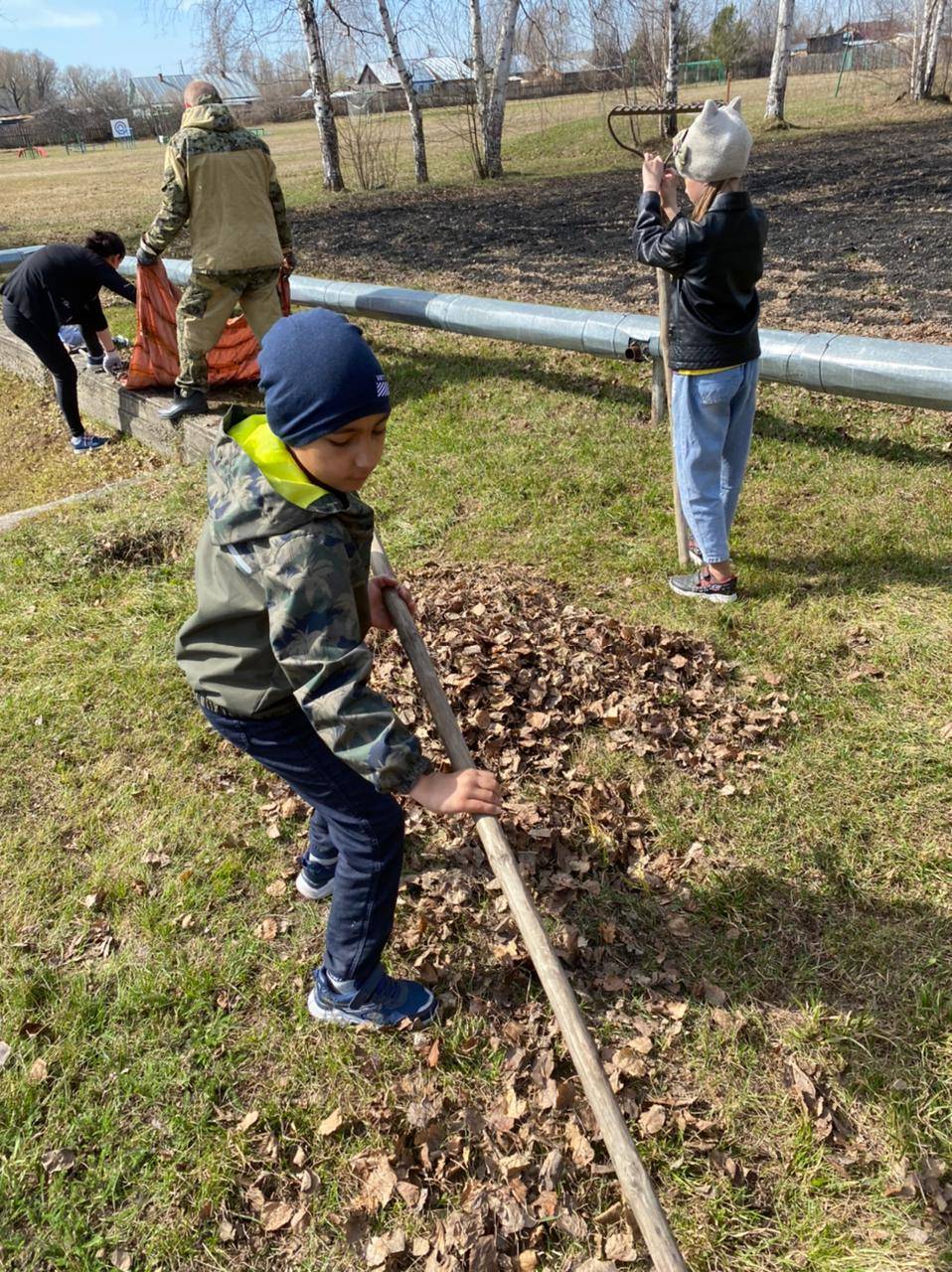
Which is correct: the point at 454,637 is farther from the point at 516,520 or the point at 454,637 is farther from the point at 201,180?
the point at 201,180

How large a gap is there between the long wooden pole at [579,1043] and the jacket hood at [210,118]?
5507 millimetres

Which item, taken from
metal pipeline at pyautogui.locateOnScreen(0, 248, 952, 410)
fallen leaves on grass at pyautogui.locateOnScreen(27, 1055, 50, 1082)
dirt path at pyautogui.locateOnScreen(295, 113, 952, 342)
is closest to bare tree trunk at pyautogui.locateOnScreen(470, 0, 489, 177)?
dirt path at pyautogui.locateOnScreen(295, 113, 952, 342)

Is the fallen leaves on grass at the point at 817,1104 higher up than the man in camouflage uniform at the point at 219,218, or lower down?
lower down

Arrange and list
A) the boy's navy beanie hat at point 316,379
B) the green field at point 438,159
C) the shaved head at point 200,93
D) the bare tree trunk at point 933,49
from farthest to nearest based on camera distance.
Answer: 1. the bare tree trunk at point 933,49
2. the green field at point 438,159
3. the shaved head at point 200,93
4. the boy's navy beanie hat at point 316,379

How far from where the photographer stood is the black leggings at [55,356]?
24.7ft

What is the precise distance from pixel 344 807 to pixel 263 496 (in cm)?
90

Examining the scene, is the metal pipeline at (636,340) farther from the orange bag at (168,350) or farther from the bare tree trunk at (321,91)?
the bare tree trunk at (321,91)

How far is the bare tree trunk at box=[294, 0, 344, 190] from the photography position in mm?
16625

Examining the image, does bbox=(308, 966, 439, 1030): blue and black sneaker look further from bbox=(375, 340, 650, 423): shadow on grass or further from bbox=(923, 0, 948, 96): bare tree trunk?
bbox=(923, 0, 948, 96): bare tree trunk

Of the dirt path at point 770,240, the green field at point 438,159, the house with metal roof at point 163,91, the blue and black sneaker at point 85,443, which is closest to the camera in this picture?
the blue and black sneaker at point 85,443

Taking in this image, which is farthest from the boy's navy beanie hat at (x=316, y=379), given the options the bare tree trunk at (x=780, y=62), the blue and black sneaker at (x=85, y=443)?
the bare tree trunk at (x=780, y=62)

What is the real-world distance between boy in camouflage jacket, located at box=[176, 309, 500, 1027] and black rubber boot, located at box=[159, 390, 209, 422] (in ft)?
17.4

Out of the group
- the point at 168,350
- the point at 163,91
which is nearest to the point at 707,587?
the point at 168,350

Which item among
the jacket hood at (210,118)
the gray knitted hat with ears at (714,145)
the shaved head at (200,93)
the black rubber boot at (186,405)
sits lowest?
the black rubber boot at (186,405)
